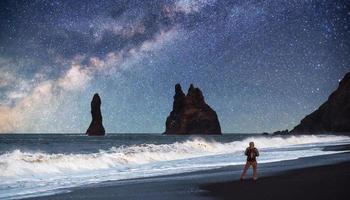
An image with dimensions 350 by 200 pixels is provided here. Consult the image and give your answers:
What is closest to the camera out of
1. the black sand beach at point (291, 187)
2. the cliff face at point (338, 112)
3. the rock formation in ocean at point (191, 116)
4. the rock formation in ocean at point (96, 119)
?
the black sand beach at point (291, 187)

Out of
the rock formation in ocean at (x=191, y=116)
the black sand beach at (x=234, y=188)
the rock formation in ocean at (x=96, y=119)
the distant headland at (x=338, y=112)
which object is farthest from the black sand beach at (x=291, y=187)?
the rock formation in ocean at (x=191, y=116)

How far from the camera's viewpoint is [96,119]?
172125 millimetres

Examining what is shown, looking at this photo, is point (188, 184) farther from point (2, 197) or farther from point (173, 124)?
point (173, 124)

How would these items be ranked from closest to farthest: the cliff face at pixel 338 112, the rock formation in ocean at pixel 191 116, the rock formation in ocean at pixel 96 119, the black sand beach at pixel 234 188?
the black sand beach at pixel 234 188 < the cliff face at pixel 338 112 < the rock formation in ocean at pixel 96 119 < the rock formation in ocean at pixel 191 116

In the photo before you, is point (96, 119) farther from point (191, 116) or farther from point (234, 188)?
point (234, 188)

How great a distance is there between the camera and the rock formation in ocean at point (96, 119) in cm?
16975

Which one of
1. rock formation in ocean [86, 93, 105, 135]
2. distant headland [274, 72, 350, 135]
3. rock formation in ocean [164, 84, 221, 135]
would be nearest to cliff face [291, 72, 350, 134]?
distant headland [274, 72, 350, 135]

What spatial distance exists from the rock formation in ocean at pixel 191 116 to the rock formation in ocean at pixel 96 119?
33267 millimetres

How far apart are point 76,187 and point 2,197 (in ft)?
7.77

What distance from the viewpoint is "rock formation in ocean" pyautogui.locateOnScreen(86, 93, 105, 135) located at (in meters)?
170

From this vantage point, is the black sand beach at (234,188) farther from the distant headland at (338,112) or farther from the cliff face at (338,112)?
the cliff face at (338,112)

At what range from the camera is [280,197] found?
9984 mm

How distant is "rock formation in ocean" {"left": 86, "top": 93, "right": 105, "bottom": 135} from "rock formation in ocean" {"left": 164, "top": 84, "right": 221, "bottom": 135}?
33.3m

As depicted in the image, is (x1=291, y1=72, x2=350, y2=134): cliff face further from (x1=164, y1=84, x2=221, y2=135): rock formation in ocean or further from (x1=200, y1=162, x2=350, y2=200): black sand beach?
(x1=200, y1=162, x2=350, y2=200): black sand beach
